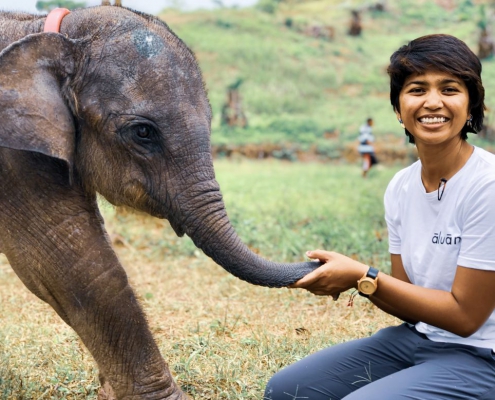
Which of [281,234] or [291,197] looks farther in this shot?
[291,197]

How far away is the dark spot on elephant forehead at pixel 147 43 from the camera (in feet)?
9.83

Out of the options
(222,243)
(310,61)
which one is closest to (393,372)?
(222,243)

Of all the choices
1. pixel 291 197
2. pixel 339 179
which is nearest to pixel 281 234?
pixel 291 197

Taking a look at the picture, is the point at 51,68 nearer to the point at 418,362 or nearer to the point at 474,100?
the point at 474,100

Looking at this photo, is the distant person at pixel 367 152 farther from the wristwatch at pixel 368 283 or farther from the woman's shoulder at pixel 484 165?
the wristwatch at pixel 368 283

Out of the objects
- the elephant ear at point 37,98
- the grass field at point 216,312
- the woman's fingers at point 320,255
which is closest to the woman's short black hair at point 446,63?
the woman's fingers at point 320,255

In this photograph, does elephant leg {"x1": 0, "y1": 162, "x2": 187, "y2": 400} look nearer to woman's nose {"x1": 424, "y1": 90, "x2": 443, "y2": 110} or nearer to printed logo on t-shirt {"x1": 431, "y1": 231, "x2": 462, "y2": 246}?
printed logo on t-shirt {"x1": 431, "y1": 231, "x2": 462, "y2": 246}

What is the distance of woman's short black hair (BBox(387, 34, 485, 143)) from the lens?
8.84ft

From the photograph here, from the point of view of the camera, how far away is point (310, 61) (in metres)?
21.5

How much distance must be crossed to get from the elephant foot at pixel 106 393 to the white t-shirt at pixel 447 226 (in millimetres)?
1470

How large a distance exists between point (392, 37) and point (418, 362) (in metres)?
21.9

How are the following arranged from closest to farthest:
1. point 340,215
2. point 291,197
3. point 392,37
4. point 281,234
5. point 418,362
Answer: point 418,362 → point 281,234 → point 340,215 → point 291,197 → point 392,37

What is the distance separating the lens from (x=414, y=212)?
9.76 ft

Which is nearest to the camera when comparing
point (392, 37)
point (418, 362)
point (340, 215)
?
point (418, 362)
